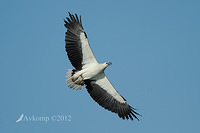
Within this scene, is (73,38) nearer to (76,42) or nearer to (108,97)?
(76,42)

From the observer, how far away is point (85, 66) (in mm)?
14617

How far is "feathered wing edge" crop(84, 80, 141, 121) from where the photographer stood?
48.6 ft

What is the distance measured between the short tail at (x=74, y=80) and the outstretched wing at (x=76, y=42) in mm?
427

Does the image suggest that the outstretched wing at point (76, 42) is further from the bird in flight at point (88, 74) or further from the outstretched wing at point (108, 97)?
the outstretched wing at point (108, 97)

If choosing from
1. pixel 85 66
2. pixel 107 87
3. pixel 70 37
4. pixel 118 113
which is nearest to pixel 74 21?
pixel 70 37

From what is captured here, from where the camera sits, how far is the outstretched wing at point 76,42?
14.3 m

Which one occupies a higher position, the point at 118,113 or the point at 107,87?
the point at 107,87

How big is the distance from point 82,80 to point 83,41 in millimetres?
1606

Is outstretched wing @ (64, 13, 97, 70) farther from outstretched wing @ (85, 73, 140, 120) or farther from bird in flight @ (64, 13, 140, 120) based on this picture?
outstretched wing @ (85, 73, 140, 120)

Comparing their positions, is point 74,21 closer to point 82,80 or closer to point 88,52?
point 88,52

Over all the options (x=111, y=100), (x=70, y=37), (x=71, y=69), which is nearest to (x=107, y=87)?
(x=111, y=100)

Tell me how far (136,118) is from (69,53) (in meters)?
3.80

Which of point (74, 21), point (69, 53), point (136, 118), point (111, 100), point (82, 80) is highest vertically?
point (74, 21)

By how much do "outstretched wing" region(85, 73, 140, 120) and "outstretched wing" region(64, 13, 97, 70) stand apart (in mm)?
1114
